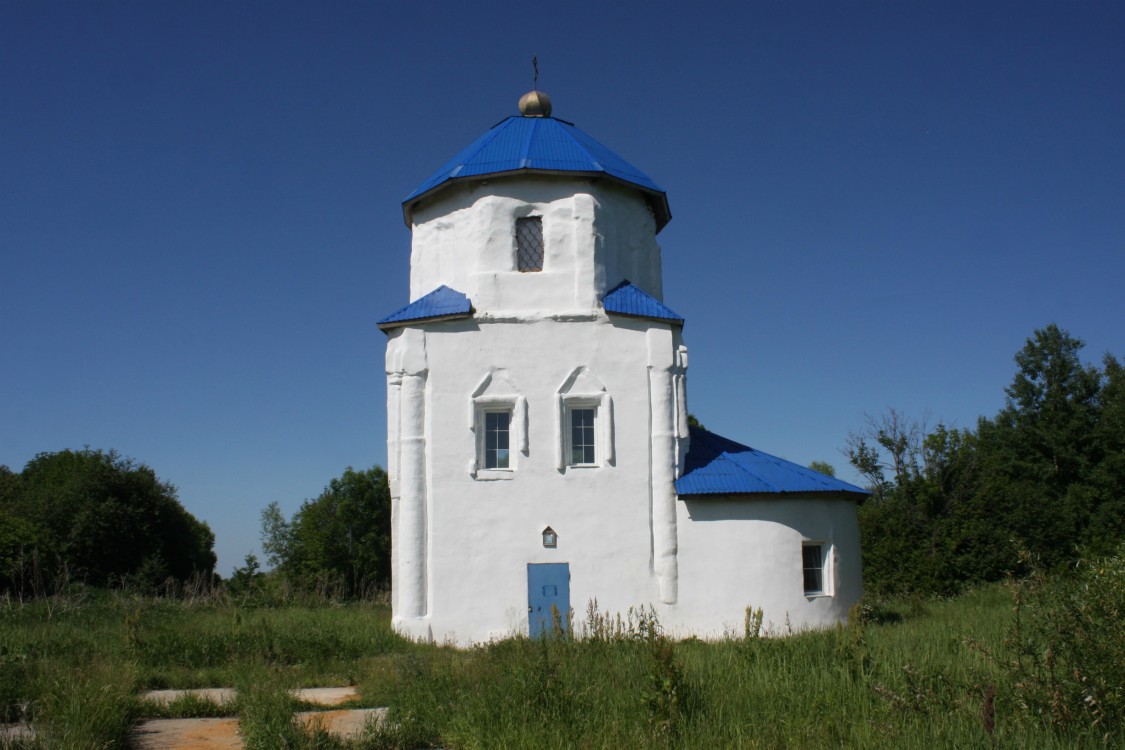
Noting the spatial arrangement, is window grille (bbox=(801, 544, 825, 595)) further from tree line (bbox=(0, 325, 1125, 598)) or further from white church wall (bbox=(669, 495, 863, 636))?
tree line (bbox=(0, 325, 1125, 598))

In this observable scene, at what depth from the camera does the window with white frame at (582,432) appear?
17031mm

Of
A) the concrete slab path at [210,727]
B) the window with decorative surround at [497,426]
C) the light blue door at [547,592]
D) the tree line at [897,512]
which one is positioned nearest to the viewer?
the concrete slab path at [210,727]

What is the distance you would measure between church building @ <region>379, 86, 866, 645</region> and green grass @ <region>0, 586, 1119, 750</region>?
1.68 metres

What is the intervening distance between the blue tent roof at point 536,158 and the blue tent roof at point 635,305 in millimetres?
2373

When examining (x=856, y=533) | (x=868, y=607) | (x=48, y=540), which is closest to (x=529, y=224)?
(x=856, y=533)

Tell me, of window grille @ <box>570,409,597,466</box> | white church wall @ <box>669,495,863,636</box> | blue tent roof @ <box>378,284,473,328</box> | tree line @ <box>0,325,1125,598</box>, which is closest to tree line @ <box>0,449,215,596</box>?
tree line @ <box>0,325,1125,598</box>

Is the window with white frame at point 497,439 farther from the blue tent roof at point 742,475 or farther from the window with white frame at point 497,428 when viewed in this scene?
the blue tent roof at point 742,475

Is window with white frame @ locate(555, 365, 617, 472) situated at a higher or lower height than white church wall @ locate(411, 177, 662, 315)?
lower

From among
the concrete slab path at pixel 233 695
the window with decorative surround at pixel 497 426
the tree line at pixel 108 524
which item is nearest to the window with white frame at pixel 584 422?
the window with decorative surround at pixel 497 426

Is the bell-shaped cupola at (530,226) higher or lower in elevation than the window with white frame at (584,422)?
higher

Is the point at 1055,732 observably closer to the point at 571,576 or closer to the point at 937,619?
the point at 571,576

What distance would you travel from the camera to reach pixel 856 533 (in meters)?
17.9

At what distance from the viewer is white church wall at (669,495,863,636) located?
1628cm

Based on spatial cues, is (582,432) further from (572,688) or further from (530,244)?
(572,688)
